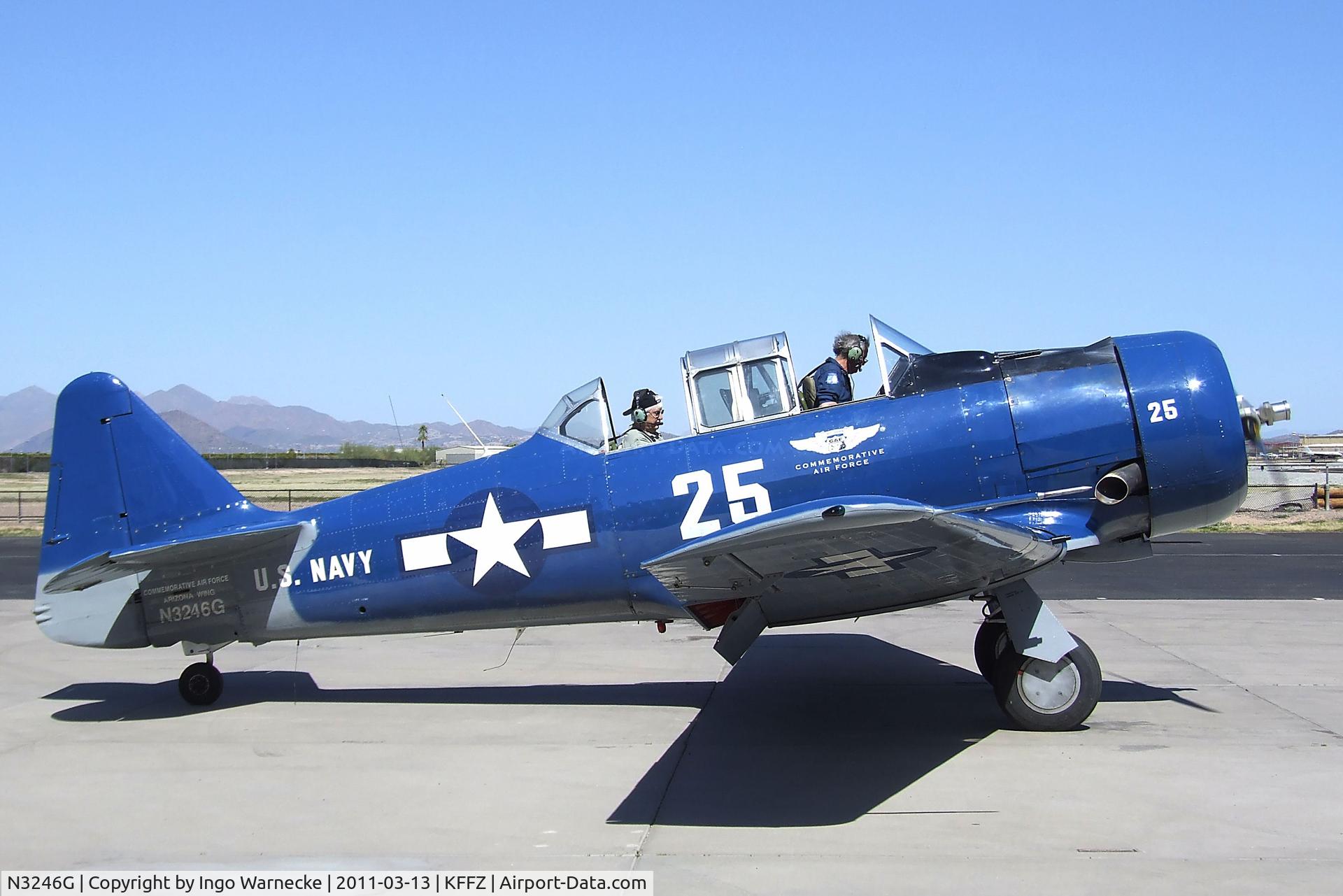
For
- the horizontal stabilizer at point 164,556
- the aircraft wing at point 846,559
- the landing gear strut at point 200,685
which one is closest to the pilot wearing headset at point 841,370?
the aircraft wing at point 846,559

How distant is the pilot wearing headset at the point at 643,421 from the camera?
275 inches

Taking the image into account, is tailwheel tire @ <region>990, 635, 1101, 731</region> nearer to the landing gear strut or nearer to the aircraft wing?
the aircraft wing

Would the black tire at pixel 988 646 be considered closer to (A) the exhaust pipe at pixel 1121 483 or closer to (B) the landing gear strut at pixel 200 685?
(A) the exhaust pipe at pixel 1121 483

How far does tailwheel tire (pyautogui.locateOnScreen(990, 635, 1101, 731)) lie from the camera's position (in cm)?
636

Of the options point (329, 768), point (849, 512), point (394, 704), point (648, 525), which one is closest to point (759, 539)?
point (849, 512)

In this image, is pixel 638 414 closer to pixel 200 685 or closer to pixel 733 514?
pixel 733 514

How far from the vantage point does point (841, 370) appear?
6.92m

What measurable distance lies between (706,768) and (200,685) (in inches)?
164

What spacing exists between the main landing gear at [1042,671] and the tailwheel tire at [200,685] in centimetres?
570

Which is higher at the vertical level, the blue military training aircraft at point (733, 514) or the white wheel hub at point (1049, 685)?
the blue military training aircraft at point (733, 514)
